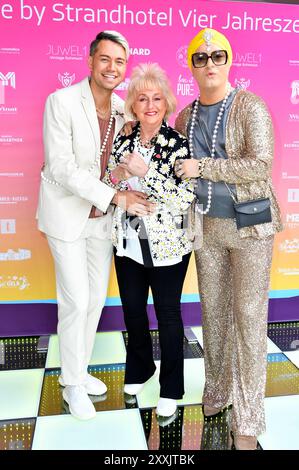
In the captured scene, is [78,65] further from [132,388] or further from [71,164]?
[132,388]

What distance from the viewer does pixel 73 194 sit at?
82.6 inches

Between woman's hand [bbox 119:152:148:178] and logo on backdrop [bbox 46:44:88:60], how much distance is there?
4.01 ft

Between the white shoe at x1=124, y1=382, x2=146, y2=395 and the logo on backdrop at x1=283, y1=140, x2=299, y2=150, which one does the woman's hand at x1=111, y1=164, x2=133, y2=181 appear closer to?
the white shoe at x1=124, y1=382, x2=146, y2=395

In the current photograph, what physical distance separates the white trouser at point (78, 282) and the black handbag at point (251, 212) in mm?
676

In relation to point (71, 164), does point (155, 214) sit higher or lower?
lower

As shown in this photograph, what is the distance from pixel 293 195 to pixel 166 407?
1.72m

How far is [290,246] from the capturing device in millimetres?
3234

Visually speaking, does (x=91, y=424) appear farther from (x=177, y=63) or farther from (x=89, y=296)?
(x=177, y=63)

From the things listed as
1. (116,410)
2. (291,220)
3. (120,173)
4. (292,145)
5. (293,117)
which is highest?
(293,117)

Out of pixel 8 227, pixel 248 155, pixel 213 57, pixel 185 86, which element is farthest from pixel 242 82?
pixel 8 227

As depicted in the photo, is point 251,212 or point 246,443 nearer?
point 251,212

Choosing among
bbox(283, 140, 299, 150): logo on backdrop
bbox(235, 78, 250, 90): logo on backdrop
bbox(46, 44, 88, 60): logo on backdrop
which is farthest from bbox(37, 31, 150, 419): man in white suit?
bbox(283, 140, 299, 150): logo on backdrop
